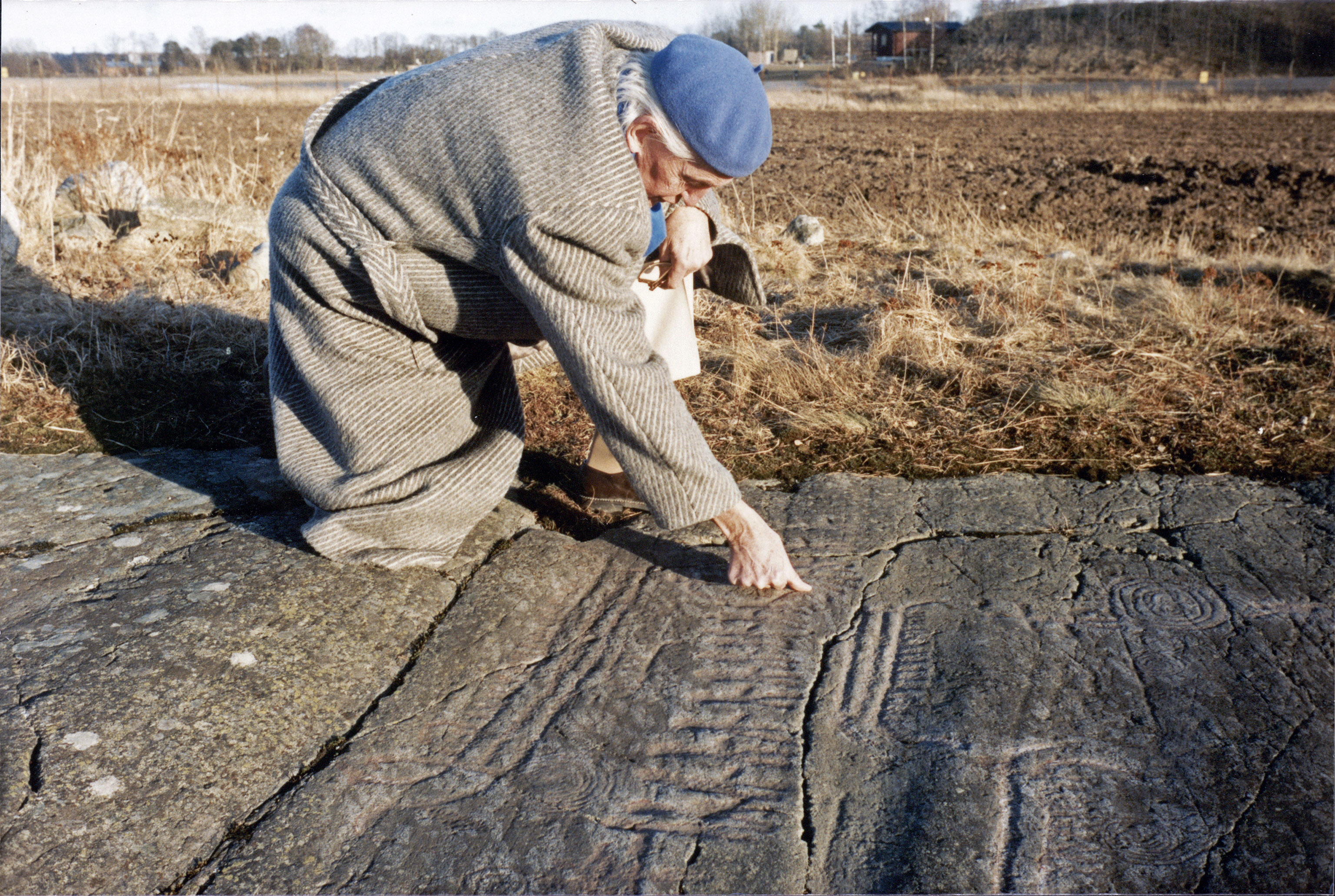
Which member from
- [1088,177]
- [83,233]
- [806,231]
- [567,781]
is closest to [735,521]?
[567,781]

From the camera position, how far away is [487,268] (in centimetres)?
191

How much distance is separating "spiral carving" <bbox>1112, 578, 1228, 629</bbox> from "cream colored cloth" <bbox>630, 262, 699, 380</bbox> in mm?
1247

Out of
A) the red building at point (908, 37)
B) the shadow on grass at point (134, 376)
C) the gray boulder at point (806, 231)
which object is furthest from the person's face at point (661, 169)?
the red building at point (908, 37)

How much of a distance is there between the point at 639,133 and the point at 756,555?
0.97m

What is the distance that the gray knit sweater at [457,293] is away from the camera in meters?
1.77

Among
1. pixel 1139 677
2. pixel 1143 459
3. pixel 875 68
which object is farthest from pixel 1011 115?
pixel 1139 677

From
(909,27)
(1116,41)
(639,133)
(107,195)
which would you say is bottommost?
(107,195)

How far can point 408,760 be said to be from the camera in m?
1.71

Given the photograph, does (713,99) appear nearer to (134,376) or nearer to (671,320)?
(671,320)

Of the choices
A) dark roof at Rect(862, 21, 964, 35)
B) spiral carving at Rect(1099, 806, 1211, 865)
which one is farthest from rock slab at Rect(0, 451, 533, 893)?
dark roof at Rect(862, 21, 964, 35)

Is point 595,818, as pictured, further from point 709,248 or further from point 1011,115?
point 1011,115

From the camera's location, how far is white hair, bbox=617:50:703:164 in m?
1.78

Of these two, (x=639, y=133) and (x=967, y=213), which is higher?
(x=639, y=133)

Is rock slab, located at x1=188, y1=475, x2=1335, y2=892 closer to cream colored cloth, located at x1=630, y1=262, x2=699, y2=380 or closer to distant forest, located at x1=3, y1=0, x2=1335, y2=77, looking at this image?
cream colored cloth, located at x1=630, y1=262, x2=699, y2=380
